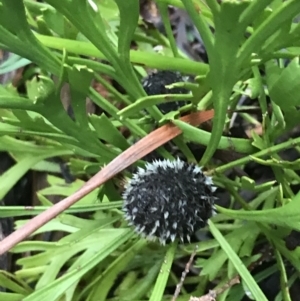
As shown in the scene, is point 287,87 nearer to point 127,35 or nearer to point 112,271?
point 127,35

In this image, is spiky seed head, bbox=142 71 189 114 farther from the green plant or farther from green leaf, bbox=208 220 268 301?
green leaf, bbox=208 220 268 301

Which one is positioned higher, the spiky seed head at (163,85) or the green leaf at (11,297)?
the spiky seed head at (163,85)

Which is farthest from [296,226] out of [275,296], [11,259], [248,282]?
[11,259]

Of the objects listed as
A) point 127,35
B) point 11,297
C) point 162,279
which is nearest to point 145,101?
point 127,35

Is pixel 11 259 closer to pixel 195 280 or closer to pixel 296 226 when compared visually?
pixel 195 280

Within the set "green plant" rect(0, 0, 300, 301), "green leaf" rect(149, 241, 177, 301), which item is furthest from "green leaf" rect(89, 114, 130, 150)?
"green leaf" rect(149, 241, 177, 301)

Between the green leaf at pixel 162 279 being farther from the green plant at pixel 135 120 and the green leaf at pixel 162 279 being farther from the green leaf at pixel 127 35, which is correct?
the green leaf at pixel 127 35

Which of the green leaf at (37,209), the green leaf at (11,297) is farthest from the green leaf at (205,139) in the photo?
the green leaf at (11,297)
